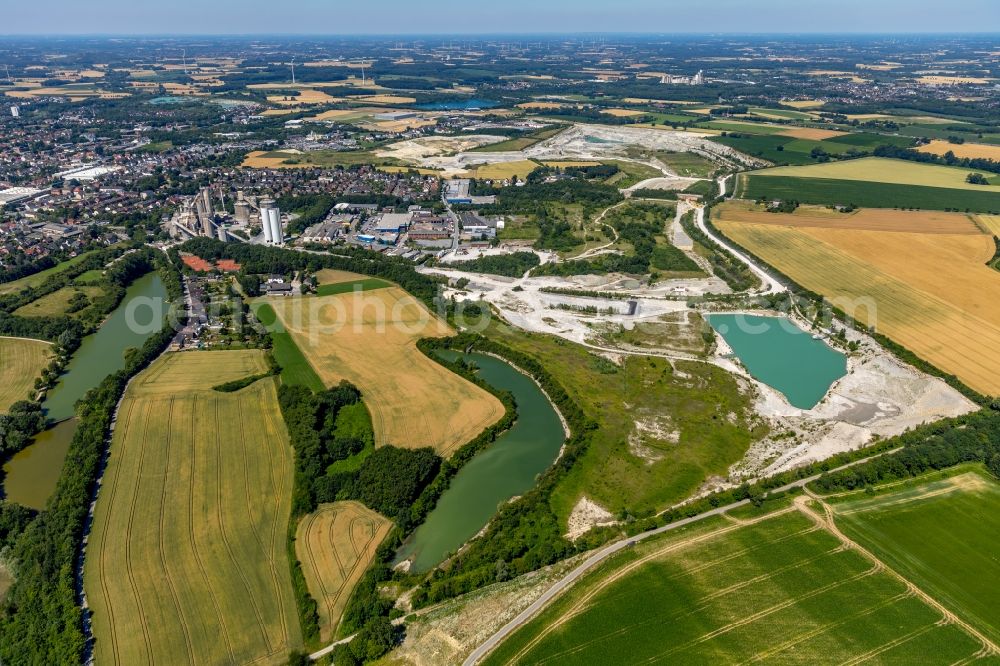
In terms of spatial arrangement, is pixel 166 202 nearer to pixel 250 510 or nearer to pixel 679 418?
pixel 250 510

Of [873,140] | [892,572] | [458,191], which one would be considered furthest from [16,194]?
[873,140]

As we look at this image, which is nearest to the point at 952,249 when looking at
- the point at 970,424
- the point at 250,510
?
the point at 970,424

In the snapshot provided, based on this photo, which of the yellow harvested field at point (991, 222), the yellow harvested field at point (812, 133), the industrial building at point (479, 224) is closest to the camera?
the yellow harvested field at point (991, 222)

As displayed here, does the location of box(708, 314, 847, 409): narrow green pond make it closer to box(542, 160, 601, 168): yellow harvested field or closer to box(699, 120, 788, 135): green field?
box(542, 160, 601, 168): yellow harvested field

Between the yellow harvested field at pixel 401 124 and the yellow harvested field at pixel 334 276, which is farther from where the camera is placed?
the yellow harvested field at pixel 401 124

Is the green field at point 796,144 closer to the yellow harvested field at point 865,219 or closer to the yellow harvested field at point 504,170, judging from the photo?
the yellow harvested field at point 865,219

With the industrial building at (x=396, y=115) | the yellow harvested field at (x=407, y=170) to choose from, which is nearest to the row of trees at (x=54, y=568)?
the yellow harvested field at (x=407, y=170)

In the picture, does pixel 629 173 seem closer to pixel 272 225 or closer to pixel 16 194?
pixel 272 225
